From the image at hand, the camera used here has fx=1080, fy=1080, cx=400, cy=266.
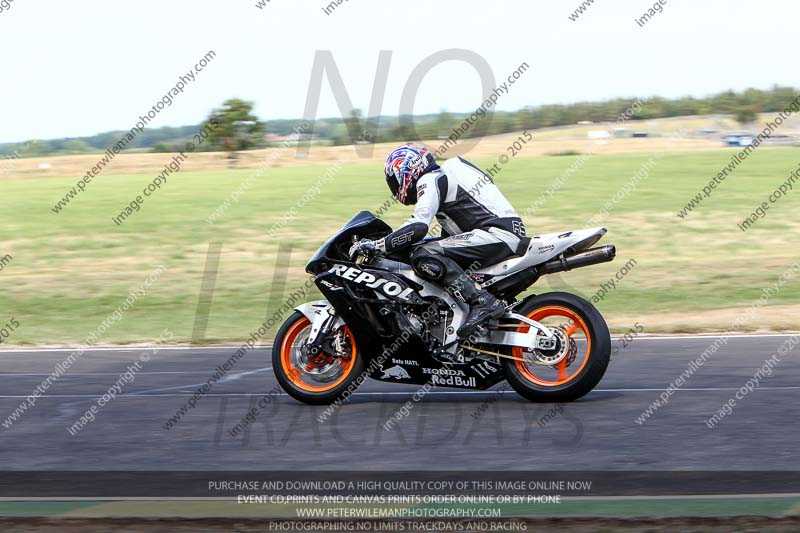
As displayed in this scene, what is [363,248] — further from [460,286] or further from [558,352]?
[558,352]

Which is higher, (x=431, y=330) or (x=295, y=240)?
(x=431, y=330)

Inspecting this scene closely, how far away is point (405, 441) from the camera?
738 cm

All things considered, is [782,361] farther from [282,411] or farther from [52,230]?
[52,230]

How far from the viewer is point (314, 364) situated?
888cm

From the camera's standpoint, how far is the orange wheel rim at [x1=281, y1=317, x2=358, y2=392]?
8805mm

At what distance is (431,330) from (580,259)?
4.32ft

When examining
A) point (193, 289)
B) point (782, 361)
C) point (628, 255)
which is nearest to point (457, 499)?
point (782, 361)

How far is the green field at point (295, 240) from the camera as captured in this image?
54.5 ft

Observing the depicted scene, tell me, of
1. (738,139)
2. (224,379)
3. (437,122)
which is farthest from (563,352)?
(738,139)

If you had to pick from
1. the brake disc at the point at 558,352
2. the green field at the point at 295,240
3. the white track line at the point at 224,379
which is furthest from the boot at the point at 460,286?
the green field at the point at 295,240

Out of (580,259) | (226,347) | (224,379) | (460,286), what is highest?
(580,259)

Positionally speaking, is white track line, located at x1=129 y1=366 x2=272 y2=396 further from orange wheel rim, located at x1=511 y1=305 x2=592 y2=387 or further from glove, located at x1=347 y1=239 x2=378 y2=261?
orange wheel rim, located at x1=511 y1=305 x2=592 y2=387

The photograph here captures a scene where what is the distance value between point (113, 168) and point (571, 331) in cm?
3842

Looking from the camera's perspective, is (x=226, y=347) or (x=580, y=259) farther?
(x=226, y=347)
